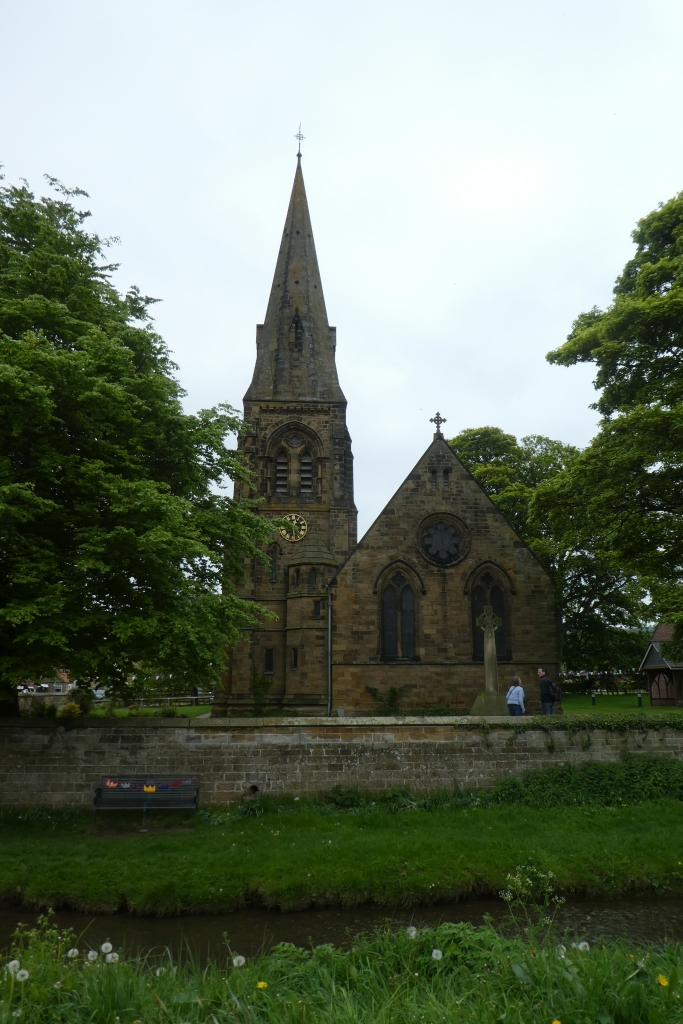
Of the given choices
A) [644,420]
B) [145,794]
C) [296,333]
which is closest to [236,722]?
[145,794]

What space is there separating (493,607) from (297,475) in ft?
45.0

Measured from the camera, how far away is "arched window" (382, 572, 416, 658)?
23891mm

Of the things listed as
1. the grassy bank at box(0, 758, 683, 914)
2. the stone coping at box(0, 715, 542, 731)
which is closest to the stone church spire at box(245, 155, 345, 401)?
the stone coping at box(0, 715, 542, 731)

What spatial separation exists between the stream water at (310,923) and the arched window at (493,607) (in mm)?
13933

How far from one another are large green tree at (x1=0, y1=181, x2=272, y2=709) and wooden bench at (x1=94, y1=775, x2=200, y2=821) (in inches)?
69.5

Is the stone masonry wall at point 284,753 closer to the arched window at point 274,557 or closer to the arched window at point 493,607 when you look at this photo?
the arched window at point 493,607

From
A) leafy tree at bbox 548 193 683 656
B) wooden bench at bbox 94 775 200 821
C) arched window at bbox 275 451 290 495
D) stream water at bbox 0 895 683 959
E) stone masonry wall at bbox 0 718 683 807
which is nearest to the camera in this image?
stream water at bbox 0 895 683 959

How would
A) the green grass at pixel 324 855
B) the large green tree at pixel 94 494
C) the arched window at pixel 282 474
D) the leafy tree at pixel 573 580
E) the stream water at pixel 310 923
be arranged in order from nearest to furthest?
1. the stream water at pixel 310 923
2. the green grass at pixel 324 855
3. the large green tree at pixel 94 494
4. the leafy tree at pixel 573 580
5. the arched window at pixel 282 474

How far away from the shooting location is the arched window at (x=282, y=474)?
34188mm

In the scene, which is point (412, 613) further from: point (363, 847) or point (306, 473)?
point (363, 847)

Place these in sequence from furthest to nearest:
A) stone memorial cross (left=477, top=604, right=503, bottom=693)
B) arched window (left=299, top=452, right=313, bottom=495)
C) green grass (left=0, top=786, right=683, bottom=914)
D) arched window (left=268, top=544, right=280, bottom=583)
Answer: arched window (left=299, top=452, right=313, bottom=495) → arched window (left=268, top=544, right=280, bottom=583) → stone memorial cross (left=477, top=604, right=503, bottom=693) → green grass (left=0, top=786, right=683, bottom=914)

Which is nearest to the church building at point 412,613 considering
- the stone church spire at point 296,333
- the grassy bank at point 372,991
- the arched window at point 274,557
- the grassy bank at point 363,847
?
the arched window at point 274,557

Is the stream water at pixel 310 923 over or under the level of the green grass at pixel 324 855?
under

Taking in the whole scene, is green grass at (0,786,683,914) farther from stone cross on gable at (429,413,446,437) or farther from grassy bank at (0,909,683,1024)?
stone cross on gable at (429,413,446,437)
